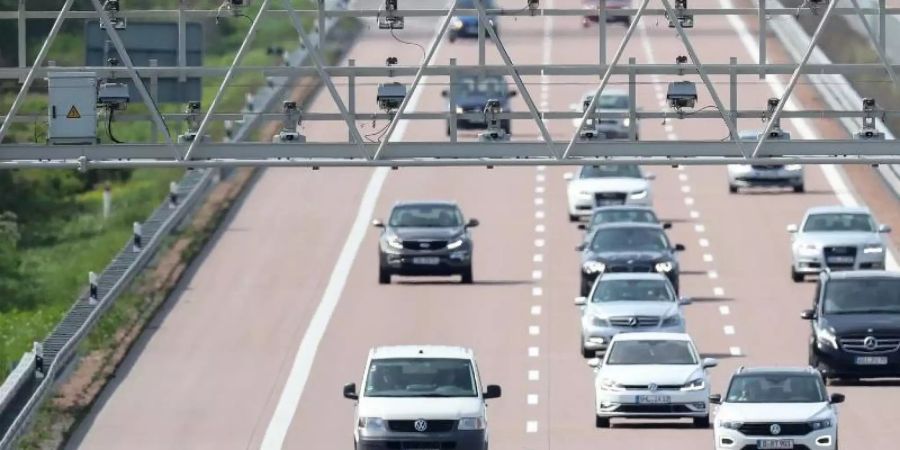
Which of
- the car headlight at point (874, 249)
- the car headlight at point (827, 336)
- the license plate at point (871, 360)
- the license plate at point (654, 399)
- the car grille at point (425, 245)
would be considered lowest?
the license plate at point (654, 399)

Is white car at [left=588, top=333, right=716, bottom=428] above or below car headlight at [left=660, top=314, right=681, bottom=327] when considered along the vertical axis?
below

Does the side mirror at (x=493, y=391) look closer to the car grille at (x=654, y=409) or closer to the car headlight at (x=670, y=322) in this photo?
the car grille at (x=654, y=409)

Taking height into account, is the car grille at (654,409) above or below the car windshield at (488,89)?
below

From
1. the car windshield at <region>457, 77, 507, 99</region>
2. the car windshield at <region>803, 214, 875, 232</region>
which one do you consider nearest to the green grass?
the car windshield at <region>457, 77, 507, 99</region>

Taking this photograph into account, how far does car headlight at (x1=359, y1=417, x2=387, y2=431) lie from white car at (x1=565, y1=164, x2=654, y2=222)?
985 inches

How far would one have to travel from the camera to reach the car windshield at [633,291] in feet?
141

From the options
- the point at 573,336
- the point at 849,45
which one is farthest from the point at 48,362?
the point at 849,45

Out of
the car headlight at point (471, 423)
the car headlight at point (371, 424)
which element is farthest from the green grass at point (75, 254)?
the car headlight at point (471, 423)

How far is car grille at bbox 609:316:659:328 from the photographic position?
42.2 meters

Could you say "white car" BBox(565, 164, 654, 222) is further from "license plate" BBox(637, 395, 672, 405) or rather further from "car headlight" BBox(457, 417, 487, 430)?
"car headlight" BBox(457, 417, 487, 430)

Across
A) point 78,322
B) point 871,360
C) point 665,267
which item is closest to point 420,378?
point 871,360

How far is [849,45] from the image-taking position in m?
77.3

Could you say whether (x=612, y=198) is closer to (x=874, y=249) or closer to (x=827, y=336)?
(x=874, y=249)

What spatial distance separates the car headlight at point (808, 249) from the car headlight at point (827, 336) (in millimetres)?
9874
